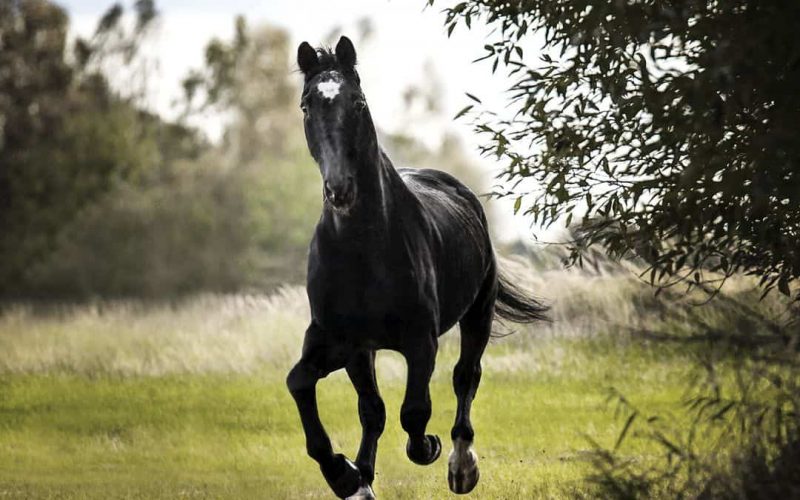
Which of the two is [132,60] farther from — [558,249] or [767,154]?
[767,154]

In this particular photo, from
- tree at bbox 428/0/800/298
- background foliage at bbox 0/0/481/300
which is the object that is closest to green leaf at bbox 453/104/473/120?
tree at bbox 428/0/800/298

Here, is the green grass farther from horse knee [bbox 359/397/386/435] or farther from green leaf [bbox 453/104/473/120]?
green leaf [bbox 453/104/473/120]

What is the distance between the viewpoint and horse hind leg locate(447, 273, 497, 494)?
9.07 meters

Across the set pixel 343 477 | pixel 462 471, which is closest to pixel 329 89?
pixel 343 477

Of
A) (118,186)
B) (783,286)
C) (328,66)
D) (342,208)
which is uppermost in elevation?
(328,66)


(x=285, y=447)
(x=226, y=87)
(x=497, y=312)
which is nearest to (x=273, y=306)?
(x=285, y=447)

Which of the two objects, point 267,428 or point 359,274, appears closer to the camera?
point 359,274

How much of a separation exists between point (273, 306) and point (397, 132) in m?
31.7

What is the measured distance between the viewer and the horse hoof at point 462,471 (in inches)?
356

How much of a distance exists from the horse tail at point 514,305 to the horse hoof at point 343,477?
323 centimetres

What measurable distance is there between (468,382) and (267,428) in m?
5.76

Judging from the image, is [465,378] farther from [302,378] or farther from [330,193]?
[330,193]

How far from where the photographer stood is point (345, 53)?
7.42 m

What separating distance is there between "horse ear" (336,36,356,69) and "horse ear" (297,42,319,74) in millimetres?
137
